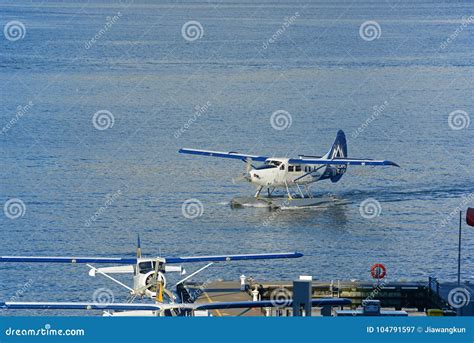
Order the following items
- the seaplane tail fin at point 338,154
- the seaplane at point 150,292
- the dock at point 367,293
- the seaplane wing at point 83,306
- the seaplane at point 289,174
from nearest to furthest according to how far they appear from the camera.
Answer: the seaplane wing at point 83,306, the seaplane at point 150,292, the dock at point 367,293, the seaplane at point 289,174, the seaplane tail fin at point 338,154

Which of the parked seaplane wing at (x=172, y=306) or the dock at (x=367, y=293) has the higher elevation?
the dock at (x=367, y=293)

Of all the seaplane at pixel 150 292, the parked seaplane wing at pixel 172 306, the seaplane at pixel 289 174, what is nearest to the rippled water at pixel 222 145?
the seaplane at pixel 289 174

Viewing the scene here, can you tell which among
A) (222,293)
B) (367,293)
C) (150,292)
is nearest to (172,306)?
(150,292)

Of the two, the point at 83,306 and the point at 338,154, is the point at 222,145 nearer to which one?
the point at 338,154

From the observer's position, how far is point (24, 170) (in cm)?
8006

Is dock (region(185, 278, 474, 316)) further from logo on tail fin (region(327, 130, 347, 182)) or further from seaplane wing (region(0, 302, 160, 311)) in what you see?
logo on tail fin (region(327, 130, 347, 182))

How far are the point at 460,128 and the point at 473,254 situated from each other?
42.1 metres

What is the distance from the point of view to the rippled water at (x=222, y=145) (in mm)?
59781

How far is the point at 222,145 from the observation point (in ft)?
295

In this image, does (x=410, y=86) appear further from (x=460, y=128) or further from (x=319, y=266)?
(x=319, y=266)

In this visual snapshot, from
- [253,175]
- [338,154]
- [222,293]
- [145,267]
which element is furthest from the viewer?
[338,154]

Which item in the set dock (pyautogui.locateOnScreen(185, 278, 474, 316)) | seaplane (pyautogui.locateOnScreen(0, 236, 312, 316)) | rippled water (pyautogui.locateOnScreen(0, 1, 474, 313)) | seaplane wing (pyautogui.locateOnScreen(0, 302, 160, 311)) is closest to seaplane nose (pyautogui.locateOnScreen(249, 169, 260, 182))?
rippled water (pyautogui.locateOnScreen(0, 1, 474, 313))

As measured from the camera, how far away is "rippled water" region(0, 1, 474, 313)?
59.8 meters

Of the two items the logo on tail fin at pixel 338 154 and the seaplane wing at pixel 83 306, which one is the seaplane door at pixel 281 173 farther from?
the seaplane wing at pixel 83 306
